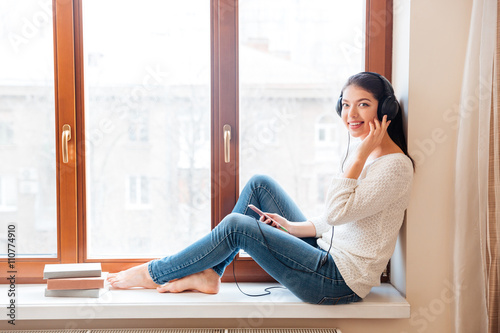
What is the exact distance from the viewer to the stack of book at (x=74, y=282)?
1.61m

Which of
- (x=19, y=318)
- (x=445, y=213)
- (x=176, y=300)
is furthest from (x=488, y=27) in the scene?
(x=19, y=318)

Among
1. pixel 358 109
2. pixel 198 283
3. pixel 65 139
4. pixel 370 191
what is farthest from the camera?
pixel 65 139

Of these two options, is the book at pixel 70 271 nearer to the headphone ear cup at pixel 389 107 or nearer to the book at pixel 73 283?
the book at pixel 73 283

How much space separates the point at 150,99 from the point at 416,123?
1.07m

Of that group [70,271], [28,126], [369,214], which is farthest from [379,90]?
[28,126]

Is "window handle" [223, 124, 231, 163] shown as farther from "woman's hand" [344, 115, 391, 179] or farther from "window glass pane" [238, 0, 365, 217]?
"woman's hand" [344, 115, 391, 179]

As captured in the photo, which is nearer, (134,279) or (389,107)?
(389,107)

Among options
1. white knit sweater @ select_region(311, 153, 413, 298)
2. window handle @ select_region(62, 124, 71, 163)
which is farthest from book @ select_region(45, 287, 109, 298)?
white knit sweater @ select_region(311, 153, 413, 298)

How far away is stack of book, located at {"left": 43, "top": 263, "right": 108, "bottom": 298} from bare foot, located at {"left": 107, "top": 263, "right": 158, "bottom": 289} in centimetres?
7

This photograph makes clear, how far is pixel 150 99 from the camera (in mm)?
1803

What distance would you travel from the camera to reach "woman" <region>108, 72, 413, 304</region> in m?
1.44

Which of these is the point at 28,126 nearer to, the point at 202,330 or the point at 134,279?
the point at 134,279

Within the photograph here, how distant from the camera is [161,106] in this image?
1808 millimetres

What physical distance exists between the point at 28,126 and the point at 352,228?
4.58 ft
